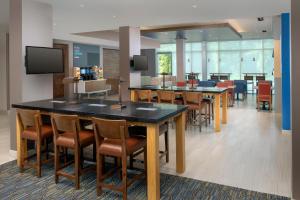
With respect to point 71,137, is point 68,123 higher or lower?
higher

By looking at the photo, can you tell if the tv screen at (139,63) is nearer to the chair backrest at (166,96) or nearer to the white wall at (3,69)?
the chair backrest at (166,96)

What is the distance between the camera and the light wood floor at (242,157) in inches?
139

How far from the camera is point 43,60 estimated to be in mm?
4629

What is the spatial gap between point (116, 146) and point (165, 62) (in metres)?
15.4

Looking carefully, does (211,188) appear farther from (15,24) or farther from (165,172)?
(15,24)

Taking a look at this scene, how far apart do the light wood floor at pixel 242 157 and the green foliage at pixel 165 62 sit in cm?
1130

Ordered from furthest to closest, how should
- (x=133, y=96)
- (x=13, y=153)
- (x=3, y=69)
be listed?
(x=3, y=69), (x=133, y=96), (x=13, y=153)

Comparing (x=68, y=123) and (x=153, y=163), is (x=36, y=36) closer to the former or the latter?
(x=68, y=123)

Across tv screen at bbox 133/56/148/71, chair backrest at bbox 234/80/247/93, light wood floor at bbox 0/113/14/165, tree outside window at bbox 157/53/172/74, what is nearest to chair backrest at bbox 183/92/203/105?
tv screen at bbox 133/56/148/71

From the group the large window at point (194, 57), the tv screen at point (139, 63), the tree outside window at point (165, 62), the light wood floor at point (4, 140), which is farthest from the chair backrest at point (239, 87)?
the light wood floor at point (4, 140)

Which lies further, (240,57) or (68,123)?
(240,57)

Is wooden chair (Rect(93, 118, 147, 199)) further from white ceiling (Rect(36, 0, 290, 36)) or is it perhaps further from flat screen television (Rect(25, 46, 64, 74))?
white ceiling (Rect(36, 0, 290, 36))

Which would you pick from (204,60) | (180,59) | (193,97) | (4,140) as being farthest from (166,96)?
(204,60)

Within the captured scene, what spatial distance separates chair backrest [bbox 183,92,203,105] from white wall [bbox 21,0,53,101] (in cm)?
301
